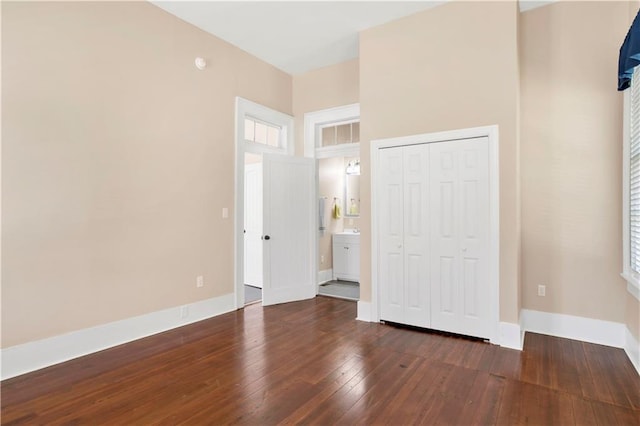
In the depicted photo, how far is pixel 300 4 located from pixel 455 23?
1.64 metres

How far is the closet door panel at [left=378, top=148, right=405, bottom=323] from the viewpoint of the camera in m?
3.79

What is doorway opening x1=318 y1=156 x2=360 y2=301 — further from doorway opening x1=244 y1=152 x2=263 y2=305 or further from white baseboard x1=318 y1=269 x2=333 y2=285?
doorway opening x1=244 y1=152 x2=263 y2=305

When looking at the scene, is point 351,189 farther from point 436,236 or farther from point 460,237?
point 460,237

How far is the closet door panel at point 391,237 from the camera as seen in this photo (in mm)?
3791

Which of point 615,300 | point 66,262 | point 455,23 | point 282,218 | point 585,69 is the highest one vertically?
point 455,23

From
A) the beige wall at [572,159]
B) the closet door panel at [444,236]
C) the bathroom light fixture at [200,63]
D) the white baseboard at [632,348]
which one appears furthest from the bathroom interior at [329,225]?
the white baseboard at [632,348]

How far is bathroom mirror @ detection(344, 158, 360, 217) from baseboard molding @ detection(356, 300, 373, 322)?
8.99 ft

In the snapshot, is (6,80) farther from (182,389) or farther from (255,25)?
(182,389)

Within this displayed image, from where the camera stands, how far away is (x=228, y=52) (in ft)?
14.4

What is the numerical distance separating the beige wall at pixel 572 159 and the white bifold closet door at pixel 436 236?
2.33 feet

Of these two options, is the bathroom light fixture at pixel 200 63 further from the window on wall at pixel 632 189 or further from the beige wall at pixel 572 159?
the window on wall at pixel 632 189

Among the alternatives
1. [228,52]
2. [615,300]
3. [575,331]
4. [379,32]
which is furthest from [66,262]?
[615,300]

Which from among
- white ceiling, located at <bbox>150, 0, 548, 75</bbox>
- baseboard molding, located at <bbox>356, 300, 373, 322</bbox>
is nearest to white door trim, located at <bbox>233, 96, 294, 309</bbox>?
white ceiling, located at <bbox>150, 0, 548, 75</bbox>

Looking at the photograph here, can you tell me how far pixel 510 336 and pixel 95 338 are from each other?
3868 mm
